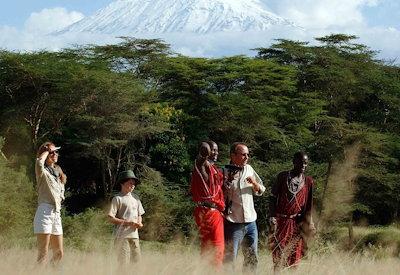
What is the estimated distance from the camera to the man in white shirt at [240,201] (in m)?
5.96

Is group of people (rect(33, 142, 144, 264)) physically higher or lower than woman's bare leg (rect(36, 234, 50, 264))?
higher

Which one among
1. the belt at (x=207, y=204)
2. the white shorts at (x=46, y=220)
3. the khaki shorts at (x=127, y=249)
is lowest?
the khaki shorts at (x=127, y=249)

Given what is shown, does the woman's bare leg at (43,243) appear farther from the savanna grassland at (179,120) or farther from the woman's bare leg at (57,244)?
the savanna grassland at (179,120)

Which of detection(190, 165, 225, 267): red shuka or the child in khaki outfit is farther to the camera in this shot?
the child in khaki outfit

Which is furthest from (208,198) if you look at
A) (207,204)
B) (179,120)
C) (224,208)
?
(179,120)

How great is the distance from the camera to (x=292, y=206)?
603 centimetres

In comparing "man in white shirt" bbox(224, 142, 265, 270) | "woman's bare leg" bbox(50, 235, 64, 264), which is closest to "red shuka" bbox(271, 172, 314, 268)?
"man in white shirt" bbox(224, 142, 265, 270)

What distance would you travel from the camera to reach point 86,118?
91.4 feet

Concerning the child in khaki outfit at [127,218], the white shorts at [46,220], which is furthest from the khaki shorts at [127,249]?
the white shorts at [46,220]

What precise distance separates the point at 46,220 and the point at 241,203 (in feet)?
5.35

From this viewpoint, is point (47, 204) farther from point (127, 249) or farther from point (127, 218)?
point (127, 249)

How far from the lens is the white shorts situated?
6094 millimetres

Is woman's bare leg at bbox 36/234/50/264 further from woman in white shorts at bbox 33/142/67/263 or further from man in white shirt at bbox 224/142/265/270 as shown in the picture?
man in white shirt at bbox 224/142/265/270

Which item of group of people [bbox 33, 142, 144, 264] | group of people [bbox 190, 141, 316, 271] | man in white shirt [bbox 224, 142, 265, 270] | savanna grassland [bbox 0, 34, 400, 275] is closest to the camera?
group of people [bbox 190, 141, 316, 271]
